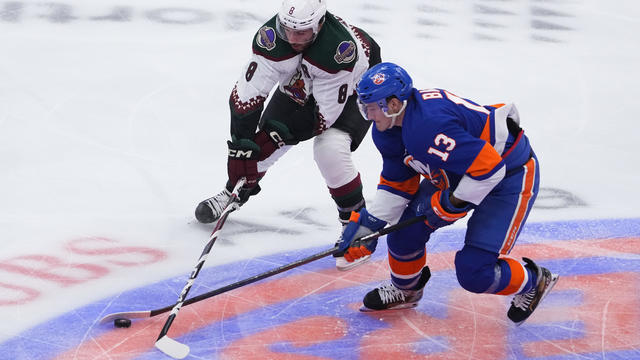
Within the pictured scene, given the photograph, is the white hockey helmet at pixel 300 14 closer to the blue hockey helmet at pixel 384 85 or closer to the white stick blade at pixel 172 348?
the blue hockey helmet at pixel 384 85

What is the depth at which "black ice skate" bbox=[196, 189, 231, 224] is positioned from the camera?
14.3ft

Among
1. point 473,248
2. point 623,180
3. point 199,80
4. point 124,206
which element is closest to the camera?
point 473,248

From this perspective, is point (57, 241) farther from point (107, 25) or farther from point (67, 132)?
point (107, 25)

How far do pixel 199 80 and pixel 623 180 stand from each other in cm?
268

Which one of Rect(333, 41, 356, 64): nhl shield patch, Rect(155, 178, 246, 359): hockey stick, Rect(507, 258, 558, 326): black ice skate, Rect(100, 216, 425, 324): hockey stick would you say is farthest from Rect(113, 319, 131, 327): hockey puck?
Rect(507, 258, 558, 326): black ice skate

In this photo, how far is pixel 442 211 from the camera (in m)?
3.37

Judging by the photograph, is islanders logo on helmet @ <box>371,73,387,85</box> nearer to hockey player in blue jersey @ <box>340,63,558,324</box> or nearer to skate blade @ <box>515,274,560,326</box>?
hockey player in blue jersey @ <box>340,63,558,324</box>

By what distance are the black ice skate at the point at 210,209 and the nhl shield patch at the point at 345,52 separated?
922 millimetres

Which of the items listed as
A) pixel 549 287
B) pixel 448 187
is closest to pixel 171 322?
pixel 448 187

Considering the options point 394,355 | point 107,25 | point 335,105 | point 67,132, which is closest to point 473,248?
point 394,355

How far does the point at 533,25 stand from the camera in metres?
6.96

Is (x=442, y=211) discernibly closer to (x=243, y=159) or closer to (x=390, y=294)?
(x=390, y=294)

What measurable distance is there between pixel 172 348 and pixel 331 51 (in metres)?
1.45

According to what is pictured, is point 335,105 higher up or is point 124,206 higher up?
point 335,105
